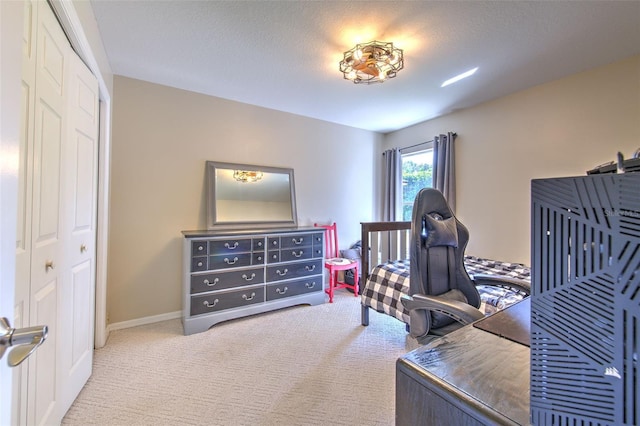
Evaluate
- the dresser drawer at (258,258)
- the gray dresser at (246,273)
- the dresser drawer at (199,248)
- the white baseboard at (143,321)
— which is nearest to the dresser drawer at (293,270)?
the gray dresser at (246,273)

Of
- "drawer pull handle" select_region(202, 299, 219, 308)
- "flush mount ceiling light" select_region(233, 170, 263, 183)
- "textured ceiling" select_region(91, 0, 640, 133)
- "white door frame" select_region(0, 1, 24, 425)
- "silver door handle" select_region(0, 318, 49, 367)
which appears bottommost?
"drawer pull handle" select_region(202, 299, 219, 308)

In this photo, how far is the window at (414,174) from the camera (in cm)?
387

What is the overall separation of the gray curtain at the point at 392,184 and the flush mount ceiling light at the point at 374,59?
2.09 m

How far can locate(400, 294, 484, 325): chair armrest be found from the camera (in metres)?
1.22

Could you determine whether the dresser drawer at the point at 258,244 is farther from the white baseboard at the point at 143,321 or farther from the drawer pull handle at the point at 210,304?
the white baseboard at the point at 143,321

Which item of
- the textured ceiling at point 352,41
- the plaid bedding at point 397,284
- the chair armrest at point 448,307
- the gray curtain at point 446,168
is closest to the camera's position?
the chair armrest at point 448,307

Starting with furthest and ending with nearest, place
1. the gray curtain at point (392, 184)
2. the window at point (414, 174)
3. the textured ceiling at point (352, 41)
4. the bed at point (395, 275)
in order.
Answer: the gray curtain at point (392, 184) < the window at point (414, 174) < the bed at point (395, 275) < the textured ceiling at point (352, 41)

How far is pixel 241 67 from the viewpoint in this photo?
95.3 inches

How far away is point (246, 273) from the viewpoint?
2764 mm

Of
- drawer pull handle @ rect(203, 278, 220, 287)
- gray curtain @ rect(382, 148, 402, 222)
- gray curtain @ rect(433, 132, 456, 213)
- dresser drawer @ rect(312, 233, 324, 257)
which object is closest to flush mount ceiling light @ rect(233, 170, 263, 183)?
dresser drawer @ rect(312, 233, 324, 257)

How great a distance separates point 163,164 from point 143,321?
163cm

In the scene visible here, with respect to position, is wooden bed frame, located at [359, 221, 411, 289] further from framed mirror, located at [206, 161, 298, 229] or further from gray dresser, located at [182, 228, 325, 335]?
framed mirror, located at [206, 161, 298, 229]

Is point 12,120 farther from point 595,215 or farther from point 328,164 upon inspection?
point 328,164

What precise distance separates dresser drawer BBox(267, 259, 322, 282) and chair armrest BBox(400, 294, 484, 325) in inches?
69.3
